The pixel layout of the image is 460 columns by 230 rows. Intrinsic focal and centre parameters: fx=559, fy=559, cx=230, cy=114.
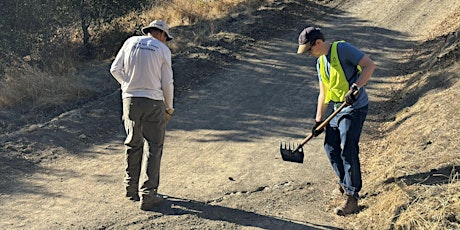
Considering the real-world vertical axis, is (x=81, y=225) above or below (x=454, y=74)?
below

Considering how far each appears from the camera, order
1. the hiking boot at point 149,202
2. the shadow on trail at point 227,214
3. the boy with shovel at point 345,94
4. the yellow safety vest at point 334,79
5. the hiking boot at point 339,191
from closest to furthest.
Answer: the boy with shovel at point 345,94, the yellow safety vest at point 334,79, the shadow on trail at point 227,214, the hiking boot at point 149,202, the hiking boot at point 339,191

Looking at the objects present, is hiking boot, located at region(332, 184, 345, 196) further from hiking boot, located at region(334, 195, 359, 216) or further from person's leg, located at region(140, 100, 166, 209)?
person's leg, located at region(140, 100, 166, 209)

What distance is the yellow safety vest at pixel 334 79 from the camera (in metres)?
5.04

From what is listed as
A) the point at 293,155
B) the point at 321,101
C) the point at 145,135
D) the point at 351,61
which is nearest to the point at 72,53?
the point at 145,135

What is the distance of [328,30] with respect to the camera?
15.1 metres

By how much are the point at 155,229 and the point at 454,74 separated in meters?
5.91

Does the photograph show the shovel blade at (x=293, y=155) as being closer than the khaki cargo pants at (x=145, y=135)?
No

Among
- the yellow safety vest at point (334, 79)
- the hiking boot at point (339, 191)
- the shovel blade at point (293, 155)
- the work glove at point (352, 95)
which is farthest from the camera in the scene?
the shovel blade at point (293, 155)

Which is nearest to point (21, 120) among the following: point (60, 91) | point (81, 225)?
point (60, 91)

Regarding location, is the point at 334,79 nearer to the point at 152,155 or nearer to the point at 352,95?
the point at 352,95

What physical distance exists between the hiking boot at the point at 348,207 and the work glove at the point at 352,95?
96cm

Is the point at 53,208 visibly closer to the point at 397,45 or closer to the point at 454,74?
the point at 454,74

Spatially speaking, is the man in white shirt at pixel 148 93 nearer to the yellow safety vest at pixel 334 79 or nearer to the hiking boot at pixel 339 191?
the yellow safety vest at pixel 334 79

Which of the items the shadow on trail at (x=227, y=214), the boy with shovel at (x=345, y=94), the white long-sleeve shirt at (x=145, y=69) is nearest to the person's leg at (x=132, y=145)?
the white long-sleeve shirt at (x=145, y=69)
